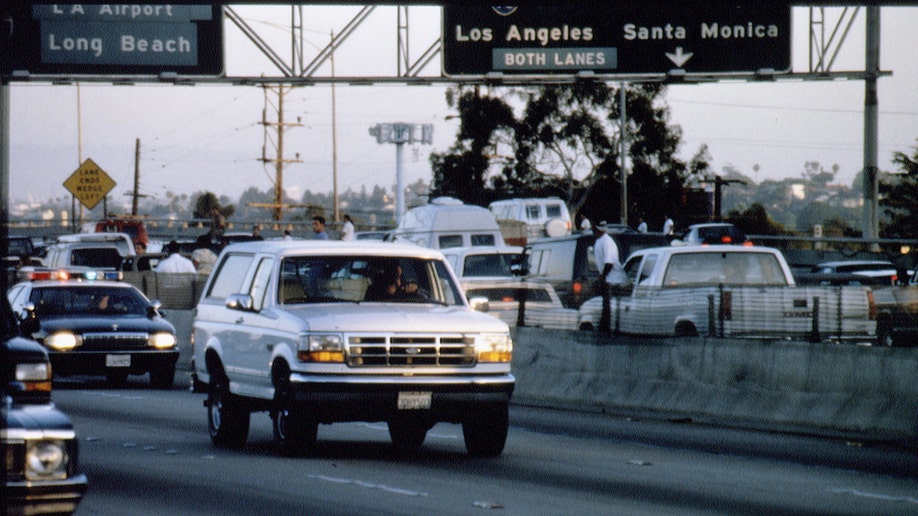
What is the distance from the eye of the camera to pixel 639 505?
36.0ft

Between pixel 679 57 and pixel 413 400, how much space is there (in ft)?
65.4

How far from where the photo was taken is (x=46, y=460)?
768 centimetres

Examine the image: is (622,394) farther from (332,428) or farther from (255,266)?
(255,266)

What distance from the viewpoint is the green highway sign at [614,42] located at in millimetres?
31703

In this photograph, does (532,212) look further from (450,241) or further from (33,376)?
(33,376)

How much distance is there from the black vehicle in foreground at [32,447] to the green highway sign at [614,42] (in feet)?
79.8

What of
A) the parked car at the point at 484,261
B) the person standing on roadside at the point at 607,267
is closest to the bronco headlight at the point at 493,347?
the person standing on roadside at the point at 607,267

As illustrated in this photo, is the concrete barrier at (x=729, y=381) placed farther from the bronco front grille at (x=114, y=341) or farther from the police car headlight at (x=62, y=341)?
the police car headlight at (x=62, y=341)

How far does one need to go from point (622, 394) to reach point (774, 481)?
7008 millimetres

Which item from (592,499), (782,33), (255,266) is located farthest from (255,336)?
(782,33)

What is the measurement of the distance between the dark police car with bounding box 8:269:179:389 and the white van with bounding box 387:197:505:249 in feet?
51.9

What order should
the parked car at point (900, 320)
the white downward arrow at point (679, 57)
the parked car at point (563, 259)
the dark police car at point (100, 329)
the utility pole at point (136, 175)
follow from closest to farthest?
1. the parked car at point (900, 320)
2. the dark police car at point (100, 329)
3. the parked car at point (563, 259)
4. the white downward arrow at point (679, 57)
5. the utility pole at point (136, 175)

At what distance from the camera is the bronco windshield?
14.2 meters

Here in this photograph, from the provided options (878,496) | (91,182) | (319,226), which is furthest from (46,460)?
(91,182)
